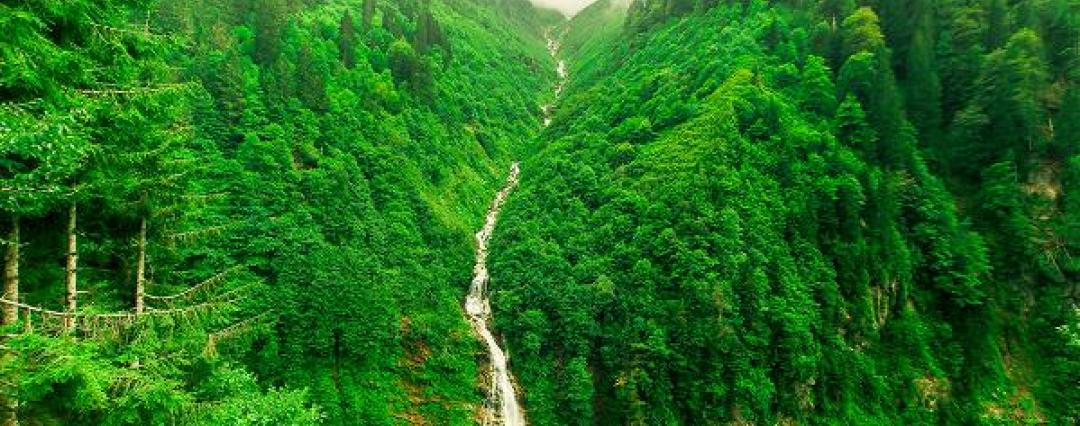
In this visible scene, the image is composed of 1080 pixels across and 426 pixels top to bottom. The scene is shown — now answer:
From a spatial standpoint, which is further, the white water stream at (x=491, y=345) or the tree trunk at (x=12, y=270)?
the white water stream at (x=491, y=345)

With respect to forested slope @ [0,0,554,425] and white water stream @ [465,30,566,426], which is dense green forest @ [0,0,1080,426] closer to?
forested slope @ [0,0,554,425]

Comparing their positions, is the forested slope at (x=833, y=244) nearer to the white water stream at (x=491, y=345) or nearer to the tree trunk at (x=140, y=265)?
the white water stream at (x=491, y=345)

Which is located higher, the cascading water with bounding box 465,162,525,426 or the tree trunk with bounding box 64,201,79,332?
the tree trunk with bounding box 64,201,79,332

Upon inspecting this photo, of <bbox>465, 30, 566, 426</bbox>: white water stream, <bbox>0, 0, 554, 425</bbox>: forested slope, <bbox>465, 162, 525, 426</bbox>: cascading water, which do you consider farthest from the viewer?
<bbox>465, 162, 525, 426</bbox>: cascading water

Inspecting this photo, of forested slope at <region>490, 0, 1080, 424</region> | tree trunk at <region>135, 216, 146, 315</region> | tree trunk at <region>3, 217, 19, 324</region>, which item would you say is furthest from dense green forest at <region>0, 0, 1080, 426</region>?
tree trunk at <region>3, 217, 19, 324</region>

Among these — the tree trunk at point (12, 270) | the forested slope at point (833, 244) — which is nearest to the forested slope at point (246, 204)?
the tree trunk at point (12, 270)

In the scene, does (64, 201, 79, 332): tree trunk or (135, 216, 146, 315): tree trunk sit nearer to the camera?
(64, 201, 79, 332): tree trunk

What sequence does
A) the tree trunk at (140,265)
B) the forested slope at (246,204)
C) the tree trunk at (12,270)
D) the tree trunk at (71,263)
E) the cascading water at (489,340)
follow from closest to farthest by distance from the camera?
the forested slope at (246,204)
the tree trunk at (12,270)
the tree trunk at (71,263)
the tree trunk at (140,265)
the cascading water at (489,340)
